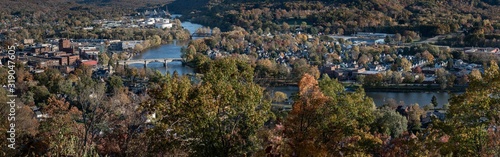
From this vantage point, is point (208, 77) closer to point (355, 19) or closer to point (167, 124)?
point (167, 124)

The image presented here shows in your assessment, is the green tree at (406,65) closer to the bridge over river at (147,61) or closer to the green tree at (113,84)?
the bridge over river at (147,61)

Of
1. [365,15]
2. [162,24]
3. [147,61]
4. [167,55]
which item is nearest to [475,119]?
[147,61]

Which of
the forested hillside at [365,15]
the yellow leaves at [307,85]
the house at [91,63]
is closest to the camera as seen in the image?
the yellow leaves at [307,85]

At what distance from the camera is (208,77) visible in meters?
2.41

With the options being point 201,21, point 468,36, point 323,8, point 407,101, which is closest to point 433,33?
point 468,36

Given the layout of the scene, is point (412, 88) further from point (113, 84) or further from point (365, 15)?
point (365, 15)

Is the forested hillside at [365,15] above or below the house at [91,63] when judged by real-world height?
above

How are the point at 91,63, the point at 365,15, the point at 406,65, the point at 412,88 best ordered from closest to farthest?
the point at 412,88
the point at 406,65
the point at 91,63
the point at 365,15

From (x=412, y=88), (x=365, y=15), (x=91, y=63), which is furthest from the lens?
(x=365, y=15)

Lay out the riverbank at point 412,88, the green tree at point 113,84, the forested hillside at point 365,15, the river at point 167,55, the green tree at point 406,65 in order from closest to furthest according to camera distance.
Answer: the green tree at point 113,84 < the riverbank at point 412,88 < the green tree at point 406,65 < the river at point 167,55 < the forested hillside at point 365,15

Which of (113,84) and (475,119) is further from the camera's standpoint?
(113,84)

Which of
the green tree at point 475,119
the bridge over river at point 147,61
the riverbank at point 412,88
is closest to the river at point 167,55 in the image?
the bridge over river at point 147,61

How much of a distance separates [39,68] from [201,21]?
1572cm

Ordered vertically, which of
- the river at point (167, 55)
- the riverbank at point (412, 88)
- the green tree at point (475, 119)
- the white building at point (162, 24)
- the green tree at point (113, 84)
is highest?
the green tree at point (475, 119)
